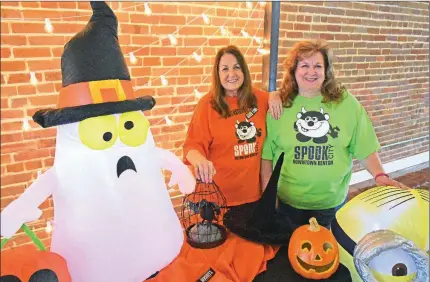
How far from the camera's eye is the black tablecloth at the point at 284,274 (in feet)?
4.26

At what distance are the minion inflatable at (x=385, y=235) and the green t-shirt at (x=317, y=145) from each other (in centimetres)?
28

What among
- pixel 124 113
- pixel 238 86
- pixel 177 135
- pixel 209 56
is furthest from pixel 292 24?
pixel 124 113

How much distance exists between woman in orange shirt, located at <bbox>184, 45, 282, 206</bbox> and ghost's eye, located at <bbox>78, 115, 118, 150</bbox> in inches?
22.2

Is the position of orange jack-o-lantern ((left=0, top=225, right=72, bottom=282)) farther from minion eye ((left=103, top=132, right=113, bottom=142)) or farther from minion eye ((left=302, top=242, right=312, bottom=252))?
minion eye ((left=302, top=242, right=312, bottom=252))

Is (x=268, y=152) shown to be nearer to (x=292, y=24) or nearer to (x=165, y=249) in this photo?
(x=165, y=249)

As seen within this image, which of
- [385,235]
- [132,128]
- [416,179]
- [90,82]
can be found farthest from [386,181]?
[416,179]

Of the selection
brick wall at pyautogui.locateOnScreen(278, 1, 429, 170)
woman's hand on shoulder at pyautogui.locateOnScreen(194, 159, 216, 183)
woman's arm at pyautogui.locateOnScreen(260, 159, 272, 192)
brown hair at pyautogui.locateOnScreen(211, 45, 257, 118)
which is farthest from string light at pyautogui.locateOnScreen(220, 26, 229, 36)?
woman's hand on shoulder at pyautogui.locateOnScreen(194, 159, 216, 183)

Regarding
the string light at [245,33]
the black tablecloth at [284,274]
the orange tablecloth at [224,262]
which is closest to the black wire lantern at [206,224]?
the orange tablecloth at [224,262]

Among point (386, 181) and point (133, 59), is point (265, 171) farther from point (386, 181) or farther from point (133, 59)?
point (133, 59)

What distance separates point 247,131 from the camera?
166 cm

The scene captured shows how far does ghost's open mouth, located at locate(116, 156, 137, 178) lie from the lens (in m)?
1.08

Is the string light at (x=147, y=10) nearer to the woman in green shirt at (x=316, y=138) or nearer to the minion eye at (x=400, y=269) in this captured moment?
the woman in green shirt at (x=316, y=138)

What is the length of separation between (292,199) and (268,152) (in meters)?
0.23

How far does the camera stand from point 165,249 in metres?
1.17
